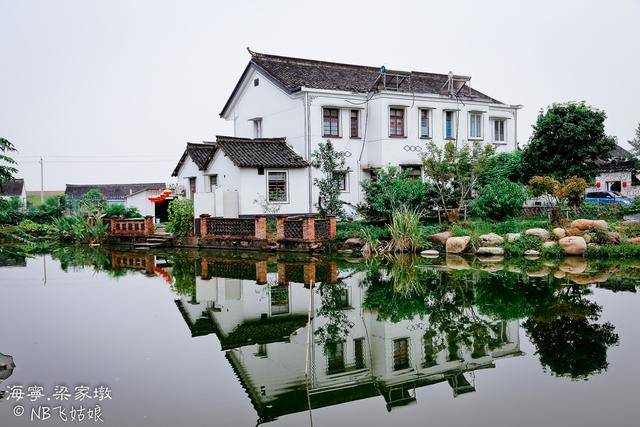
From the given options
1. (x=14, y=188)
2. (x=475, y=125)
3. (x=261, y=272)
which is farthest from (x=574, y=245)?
(x=14, y=188)

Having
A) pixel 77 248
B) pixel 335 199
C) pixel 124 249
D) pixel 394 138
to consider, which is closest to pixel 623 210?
pixel 394 138

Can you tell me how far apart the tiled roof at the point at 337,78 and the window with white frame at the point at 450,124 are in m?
0.85

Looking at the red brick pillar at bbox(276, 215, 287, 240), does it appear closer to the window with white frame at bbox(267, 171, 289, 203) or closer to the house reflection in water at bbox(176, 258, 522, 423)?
the window with white frame at bbox(267, 171, 289, 203)

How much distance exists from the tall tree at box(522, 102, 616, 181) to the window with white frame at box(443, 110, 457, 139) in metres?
3.76

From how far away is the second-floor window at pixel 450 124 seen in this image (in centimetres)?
2433

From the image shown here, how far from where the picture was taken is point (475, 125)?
998 inches

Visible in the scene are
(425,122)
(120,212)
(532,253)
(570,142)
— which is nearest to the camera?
(532,253)

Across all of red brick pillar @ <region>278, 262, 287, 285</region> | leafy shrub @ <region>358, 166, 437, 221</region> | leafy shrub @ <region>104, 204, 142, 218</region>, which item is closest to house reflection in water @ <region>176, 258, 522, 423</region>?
red brick pillar @ <region>278, 262, 287, 285</region>

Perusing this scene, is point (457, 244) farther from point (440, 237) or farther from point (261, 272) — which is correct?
point (261, 272)

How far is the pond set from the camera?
16.5ft

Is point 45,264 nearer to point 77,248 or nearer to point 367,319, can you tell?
point 77,248

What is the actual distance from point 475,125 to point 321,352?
20572 mm

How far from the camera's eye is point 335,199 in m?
22.0

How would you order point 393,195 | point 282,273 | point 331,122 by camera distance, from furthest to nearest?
1. point 331,122
2. point 393,195
3. point 282,273
